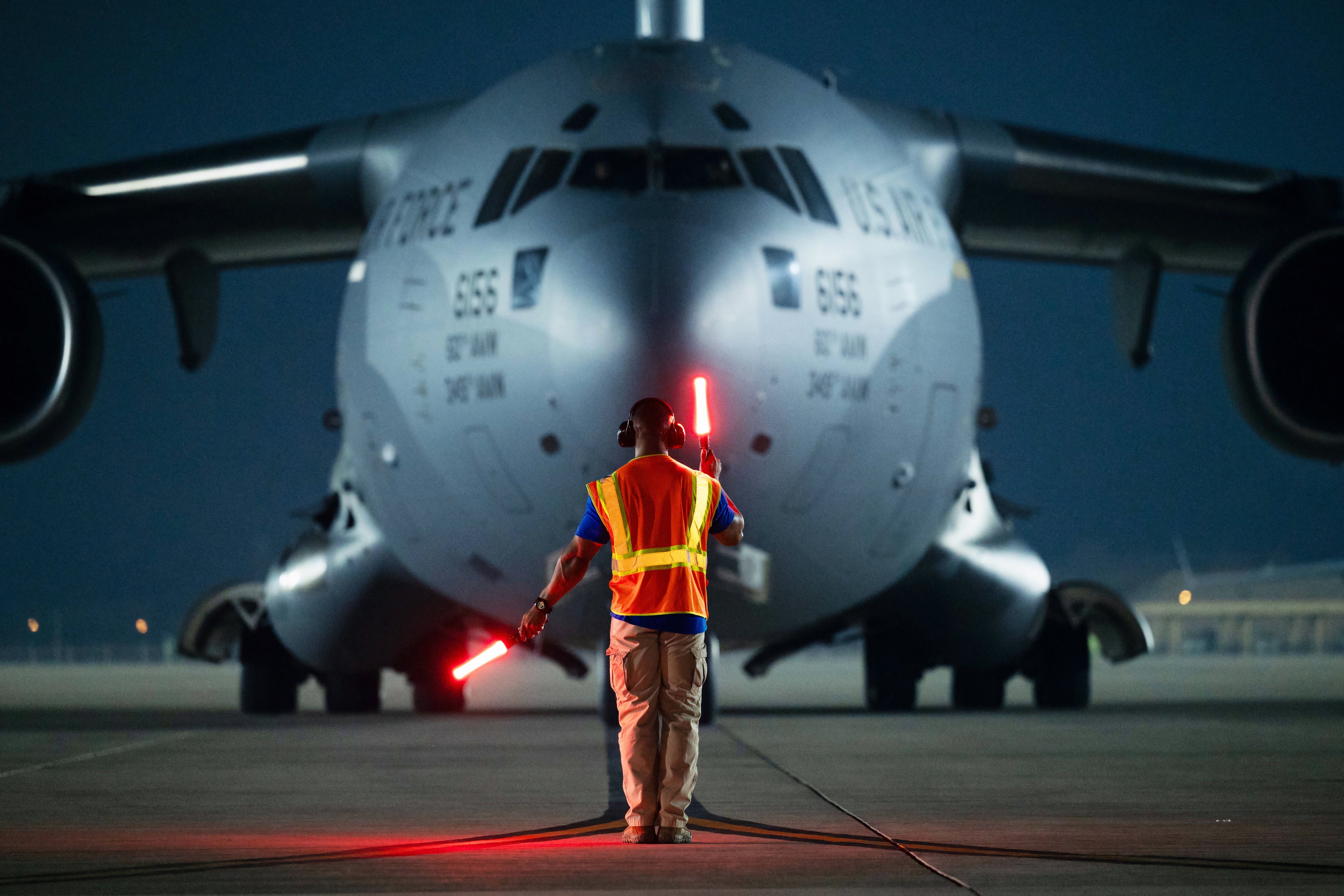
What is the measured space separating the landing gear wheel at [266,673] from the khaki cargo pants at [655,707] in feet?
29.0

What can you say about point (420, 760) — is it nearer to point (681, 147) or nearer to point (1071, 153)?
point (681, 147)

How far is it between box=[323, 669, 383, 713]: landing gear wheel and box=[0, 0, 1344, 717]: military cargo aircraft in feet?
0.14

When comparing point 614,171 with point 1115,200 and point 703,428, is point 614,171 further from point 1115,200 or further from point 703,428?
point 1115,200

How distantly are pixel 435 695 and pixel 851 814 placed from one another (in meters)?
8.63

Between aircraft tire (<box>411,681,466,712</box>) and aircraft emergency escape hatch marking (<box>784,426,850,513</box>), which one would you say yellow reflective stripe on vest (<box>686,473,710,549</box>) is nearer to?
aircraft emergency escape hatch marking (<box>784,426,850,513</box>)

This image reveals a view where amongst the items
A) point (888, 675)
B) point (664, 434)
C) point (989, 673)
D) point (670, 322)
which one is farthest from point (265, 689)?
point (664, 434)

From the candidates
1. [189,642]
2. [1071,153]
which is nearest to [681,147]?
[1071,153]

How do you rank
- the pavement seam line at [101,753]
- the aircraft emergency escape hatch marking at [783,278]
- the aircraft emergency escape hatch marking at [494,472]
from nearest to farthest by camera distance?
the pavement seam line at [101,753], the aircraft emergency escape hatch marking at [783,278], the aircraft emergency escape hatch marking at [494,472]

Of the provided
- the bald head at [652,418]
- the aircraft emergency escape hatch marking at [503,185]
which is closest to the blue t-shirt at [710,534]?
the bald head at [652,418]

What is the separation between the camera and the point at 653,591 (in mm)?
5762

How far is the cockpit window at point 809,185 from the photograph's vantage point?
10.6 m

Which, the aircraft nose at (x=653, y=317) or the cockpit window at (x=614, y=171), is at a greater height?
the cockpit window at (x=614, y=171)

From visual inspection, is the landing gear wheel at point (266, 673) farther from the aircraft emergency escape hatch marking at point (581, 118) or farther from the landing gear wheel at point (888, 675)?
the aircraft emergency escape hatch marking at point (581, 118)

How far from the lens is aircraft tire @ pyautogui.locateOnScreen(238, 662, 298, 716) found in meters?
14.2
